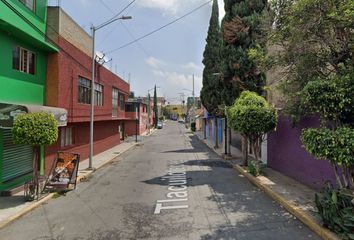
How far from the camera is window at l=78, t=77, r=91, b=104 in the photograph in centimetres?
2036

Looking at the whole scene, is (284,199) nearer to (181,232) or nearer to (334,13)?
(181,232)

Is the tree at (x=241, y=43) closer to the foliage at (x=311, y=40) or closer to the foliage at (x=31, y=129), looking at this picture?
the foliage at (x=311, y=40)

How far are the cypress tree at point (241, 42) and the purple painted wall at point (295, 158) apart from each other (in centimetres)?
472

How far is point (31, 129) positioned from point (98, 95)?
15.3 meters

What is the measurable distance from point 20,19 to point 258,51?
8717 mm

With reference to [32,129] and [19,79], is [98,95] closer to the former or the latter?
[19,79]

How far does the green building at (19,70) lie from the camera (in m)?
11.8

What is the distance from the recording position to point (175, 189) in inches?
506

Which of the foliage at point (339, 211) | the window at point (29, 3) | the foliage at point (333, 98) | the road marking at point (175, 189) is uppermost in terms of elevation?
the window at point (29, 3)

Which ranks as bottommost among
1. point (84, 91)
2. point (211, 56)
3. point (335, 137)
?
point (335, 137)

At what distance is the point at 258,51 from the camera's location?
481 inches

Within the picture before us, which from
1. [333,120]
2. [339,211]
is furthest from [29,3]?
[339,211]

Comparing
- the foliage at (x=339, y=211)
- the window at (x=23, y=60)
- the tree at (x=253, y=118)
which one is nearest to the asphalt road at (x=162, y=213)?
the foliage at (x=339, y=211)

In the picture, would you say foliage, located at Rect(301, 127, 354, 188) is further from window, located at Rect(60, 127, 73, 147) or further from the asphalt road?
window, located at Rect(60, 127, 73, 147)
